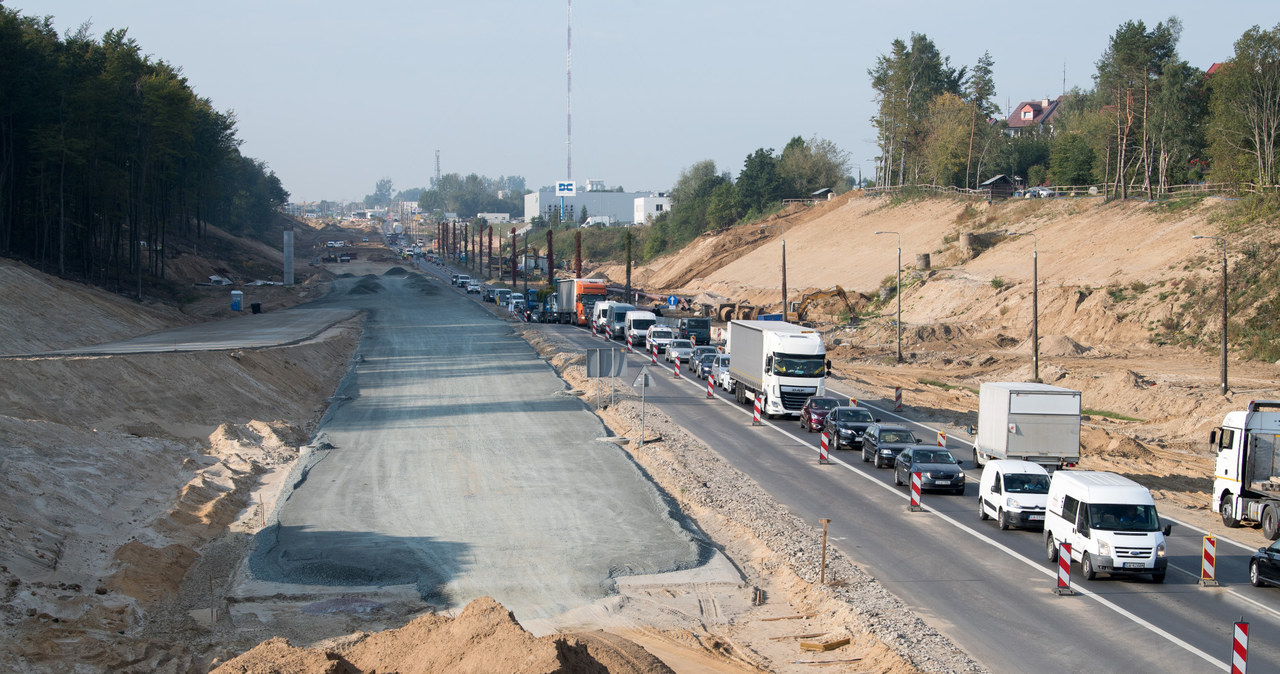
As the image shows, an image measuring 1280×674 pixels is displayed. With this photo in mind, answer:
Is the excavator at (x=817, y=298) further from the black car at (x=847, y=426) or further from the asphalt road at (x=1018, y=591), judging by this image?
the asphalt road at (x=1018, y=591)

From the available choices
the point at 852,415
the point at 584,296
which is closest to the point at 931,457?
the point at 852,415

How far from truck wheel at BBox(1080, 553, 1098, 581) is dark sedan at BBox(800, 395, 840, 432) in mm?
15354

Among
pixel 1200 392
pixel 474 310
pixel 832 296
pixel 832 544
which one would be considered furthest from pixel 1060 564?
pixel 474 310

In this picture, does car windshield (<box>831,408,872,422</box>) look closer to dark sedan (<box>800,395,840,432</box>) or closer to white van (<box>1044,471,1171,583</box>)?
dark sedan (<box>800,395,840,432</box>)

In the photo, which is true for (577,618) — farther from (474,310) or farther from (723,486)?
(474,310)

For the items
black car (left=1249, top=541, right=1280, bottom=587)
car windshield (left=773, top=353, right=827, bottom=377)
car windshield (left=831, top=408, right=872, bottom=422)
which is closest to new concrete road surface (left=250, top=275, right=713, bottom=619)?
car windshield (left=773, top=353, right=827, bottom=377)

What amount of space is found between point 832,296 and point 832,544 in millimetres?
60689

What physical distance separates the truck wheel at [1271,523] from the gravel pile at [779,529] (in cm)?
980

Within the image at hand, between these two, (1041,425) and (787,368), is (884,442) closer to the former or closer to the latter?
(1041,425)

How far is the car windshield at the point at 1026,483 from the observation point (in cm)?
2243

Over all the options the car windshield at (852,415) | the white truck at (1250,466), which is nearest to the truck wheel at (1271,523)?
the white truck at (1250,466)

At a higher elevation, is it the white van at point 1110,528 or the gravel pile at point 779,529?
the white van at point 1110,528

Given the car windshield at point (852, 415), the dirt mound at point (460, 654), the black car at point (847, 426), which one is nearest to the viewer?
the dirt mound at point (460, 654)

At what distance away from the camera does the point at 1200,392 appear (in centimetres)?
4038
